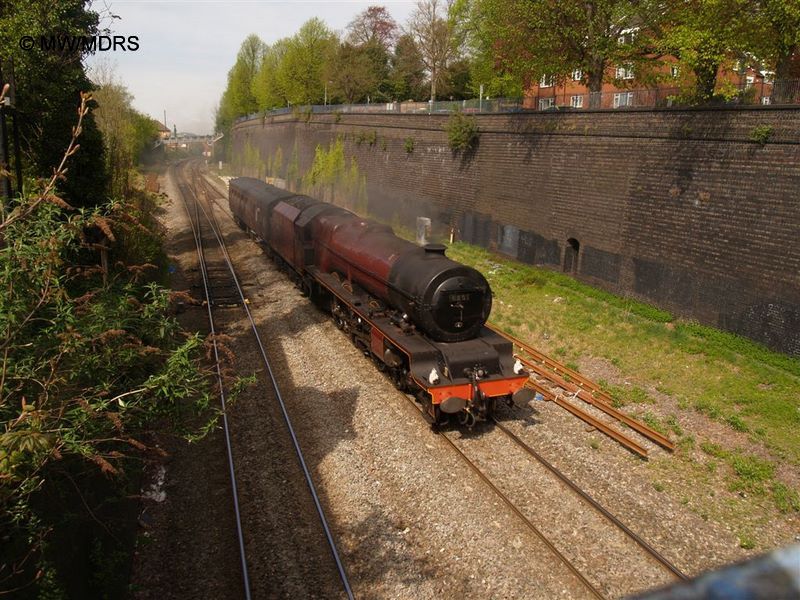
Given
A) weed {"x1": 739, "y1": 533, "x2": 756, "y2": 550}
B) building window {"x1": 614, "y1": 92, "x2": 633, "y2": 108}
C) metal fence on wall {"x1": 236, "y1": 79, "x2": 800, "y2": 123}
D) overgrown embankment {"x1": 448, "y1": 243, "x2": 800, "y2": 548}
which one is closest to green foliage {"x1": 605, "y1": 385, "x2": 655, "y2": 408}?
overgrown embankment {"x1": 448, "y1": 243, "x2": 800, "y2": 548}

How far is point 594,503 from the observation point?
8344 millimetres

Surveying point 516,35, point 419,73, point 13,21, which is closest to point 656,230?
point 516,35

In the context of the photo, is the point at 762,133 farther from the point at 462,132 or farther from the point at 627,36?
the point at 462,132

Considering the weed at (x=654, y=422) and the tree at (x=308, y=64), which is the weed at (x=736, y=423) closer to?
the weed at (x=654, y=422)

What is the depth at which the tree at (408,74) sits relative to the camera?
52.5 m

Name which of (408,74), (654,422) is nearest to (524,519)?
(654,422)

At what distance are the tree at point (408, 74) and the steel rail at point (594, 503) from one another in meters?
47.5

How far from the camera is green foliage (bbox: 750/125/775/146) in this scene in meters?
13.0

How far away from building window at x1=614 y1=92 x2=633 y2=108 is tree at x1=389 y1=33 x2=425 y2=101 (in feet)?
123

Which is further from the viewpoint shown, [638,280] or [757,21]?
[638,280]

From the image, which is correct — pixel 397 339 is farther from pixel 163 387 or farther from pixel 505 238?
pixel 505 238

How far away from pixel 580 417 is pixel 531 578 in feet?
15.1

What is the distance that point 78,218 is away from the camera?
536cm

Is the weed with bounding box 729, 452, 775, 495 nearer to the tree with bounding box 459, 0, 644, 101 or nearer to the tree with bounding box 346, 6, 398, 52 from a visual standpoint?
the tree with bounding box 459, 0, 644, 101
